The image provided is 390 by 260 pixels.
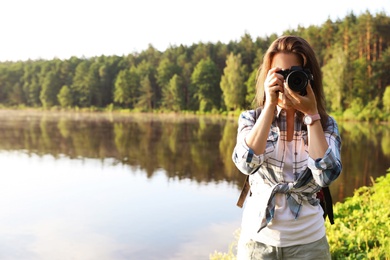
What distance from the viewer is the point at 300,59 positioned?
1680 mm

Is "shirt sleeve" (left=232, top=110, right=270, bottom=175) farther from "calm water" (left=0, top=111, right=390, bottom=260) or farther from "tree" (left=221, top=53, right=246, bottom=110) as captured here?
"tree" (left=221, top=53, right=246, bottom=110)

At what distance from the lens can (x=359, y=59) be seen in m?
39.4

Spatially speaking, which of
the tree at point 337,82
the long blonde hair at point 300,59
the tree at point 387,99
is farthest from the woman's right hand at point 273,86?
the tree at point 337,82

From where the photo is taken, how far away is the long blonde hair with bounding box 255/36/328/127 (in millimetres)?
1660

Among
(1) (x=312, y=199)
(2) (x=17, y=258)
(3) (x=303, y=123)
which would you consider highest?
(3) (x=303, y=123)

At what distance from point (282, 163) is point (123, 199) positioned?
6984mm

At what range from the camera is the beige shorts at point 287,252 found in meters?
1.62

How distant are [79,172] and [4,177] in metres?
1.74

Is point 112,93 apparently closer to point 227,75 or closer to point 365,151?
point 227,75

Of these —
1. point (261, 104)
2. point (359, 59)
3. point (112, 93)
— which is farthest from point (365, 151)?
point (112, 93)

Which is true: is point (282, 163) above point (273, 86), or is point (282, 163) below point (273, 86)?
below

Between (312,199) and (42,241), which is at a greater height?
(312,199)

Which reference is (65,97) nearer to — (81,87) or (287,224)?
(81,87)

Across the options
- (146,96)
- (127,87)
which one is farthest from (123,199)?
(127,87)
